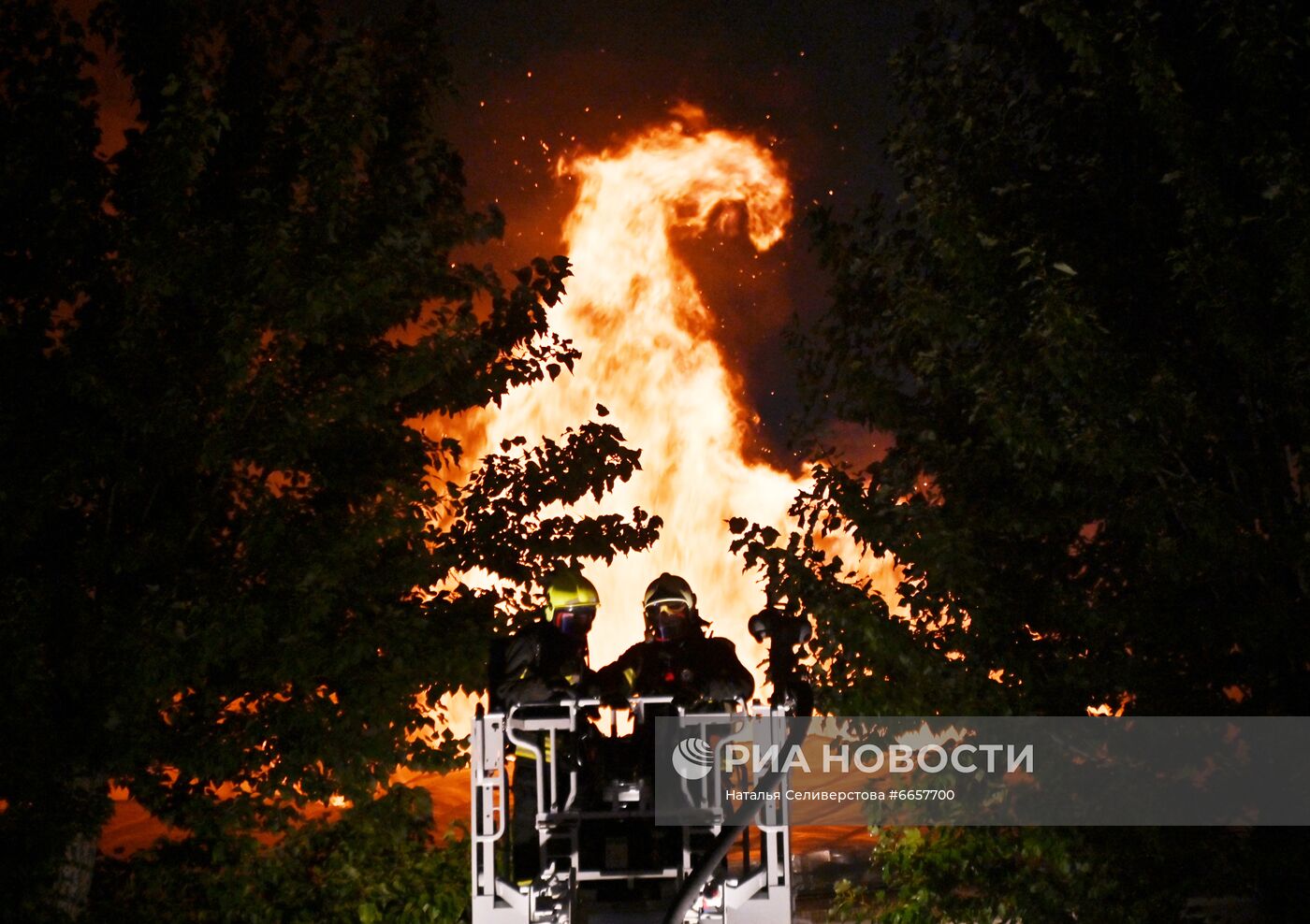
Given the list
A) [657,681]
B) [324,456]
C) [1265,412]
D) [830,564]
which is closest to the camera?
[657,681]

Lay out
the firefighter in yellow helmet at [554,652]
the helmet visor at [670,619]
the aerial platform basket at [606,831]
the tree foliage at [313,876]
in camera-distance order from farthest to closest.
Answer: the tree foliage at [313,876], the helmet visor at [670,619], the firefighter in yellow helmet at [554,652], the aerial platform basket at [606,831]

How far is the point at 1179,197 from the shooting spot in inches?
224

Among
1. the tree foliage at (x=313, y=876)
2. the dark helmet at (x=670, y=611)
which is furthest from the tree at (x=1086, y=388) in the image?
the tree foliage at (x=313, y=876)

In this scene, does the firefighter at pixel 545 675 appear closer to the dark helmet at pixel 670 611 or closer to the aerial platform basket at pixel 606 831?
the aerial platform basket at pixel 606 831

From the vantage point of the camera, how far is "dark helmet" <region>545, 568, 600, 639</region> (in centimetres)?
571

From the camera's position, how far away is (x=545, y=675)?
17.3 ft

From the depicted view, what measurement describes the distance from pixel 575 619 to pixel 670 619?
501mm

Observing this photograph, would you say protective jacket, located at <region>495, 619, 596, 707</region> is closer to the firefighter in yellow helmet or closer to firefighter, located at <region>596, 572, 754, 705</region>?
the firefighter in yellow helmet

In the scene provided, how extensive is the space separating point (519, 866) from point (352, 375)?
3401 millimetres

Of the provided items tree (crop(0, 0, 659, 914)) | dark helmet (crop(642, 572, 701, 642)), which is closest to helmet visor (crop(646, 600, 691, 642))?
dark helmet (crop(642, 572, 701, 642))

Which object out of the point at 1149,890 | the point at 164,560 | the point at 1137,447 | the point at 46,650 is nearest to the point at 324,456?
the point at 164,560

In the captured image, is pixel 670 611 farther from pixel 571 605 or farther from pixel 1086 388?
pixel 1086 388

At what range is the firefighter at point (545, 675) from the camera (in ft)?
17.0

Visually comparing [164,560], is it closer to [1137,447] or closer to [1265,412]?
[1137,447]
